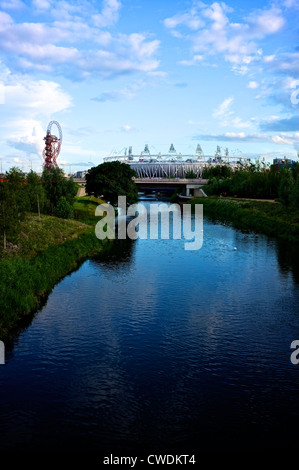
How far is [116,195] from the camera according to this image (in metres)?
96.8

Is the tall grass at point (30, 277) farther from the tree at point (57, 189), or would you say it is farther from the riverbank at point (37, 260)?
the tree at point (57, 189)

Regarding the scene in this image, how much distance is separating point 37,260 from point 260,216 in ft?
183

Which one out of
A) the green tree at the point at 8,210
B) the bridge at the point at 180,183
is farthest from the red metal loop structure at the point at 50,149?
the green tree at the point at 8,210

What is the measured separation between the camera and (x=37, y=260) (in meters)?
41.9

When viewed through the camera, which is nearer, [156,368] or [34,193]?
[156,368]

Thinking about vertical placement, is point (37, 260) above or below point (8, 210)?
below

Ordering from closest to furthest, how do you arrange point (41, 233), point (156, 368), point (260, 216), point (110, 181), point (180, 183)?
point (156, 368), point (41, 233), point (260, 216), point (110, 181), point (180, 183)

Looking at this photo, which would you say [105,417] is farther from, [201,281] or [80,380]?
[201,281]

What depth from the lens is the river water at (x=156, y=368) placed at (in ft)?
59.2

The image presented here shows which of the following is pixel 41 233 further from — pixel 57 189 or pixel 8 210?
pixel 57 189

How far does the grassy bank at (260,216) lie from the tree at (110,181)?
22118 mm

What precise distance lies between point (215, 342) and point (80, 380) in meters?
8.75

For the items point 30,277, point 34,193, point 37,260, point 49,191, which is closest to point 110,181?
point 49,191

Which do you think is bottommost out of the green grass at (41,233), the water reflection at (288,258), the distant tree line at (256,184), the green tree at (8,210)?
the water reflection at (288,258)
